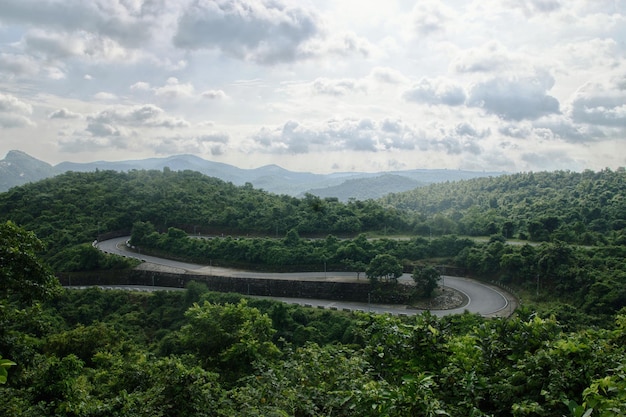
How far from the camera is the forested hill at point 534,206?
36875mm

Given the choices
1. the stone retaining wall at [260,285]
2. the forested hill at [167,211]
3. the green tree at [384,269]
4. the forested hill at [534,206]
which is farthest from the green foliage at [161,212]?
the green tree at [384,269]

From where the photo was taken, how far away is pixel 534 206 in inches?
1881

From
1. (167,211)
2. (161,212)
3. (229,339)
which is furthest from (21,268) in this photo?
(167,211)

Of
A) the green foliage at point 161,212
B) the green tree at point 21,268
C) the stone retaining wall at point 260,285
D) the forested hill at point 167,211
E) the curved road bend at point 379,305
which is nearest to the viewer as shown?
the green tree at point 21,268

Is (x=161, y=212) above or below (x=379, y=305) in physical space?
above

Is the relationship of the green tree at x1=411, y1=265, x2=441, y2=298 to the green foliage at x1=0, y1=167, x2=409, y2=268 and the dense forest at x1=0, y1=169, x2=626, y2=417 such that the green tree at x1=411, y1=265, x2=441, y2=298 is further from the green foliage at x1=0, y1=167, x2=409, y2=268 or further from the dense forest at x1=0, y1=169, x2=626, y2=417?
the green foliage at x1=0, y1=167, x2=409, y2=268

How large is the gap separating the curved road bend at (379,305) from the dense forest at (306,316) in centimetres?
119

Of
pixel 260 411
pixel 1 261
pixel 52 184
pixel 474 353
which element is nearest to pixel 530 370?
pixel 474 353

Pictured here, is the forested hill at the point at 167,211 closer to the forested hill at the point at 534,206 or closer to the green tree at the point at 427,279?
the forested hill at the point at 534,206

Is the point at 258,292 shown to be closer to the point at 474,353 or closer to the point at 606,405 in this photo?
the point at 474,353

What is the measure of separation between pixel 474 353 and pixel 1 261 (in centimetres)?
925

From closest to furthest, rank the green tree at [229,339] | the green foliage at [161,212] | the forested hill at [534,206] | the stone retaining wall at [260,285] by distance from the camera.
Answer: the green tree at [229,339] < the stone retaining wall at [260,285] < the forested hill at [534,206] < the green foliage at [161,212]

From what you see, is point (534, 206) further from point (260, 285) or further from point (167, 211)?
point (167, 211)

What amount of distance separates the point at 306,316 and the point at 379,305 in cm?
624
